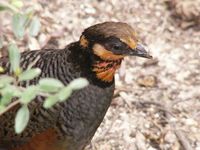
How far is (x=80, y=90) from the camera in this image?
283 cm

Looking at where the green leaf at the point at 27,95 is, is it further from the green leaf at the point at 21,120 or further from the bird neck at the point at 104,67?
the bird neck at the point at 104,67

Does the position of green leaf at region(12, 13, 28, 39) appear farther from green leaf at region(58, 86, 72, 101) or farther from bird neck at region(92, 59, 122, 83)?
bird neck at region(92, 59, 122, 83)

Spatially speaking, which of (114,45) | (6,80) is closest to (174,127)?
(114,45)

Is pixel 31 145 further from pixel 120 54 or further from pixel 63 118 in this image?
pixel 120 54

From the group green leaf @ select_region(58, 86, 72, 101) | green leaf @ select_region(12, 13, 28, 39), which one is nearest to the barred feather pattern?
green leaf @ select_region(12, 13, 28, 39)

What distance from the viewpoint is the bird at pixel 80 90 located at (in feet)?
8.64

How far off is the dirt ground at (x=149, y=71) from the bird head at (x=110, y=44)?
943 mm

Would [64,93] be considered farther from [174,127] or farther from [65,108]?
[174,127]

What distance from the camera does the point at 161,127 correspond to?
11.8ft

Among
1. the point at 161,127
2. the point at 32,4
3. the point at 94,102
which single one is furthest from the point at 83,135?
the point at 32,4

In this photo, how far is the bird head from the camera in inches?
103

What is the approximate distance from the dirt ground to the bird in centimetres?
64

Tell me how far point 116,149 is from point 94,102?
0.68 meters

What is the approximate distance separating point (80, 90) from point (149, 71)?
1.19 metres
